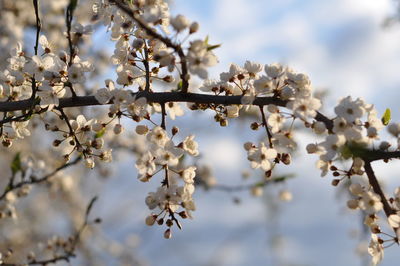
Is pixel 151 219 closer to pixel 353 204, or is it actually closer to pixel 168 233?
pixel 168 233

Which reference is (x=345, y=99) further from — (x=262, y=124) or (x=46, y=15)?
(x=46, y=15)

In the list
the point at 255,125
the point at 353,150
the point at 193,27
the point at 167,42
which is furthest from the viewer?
the point at 255,125

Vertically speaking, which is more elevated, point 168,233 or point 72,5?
point 72,5

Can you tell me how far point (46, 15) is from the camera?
27.1ft

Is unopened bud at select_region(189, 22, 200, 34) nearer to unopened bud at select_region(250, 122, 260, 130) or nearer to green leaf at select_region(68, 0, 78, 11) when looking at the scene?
green leaf at select_region(68, 0, 78, 11)

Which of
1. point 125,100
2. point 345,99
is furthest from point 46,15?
point 345,99

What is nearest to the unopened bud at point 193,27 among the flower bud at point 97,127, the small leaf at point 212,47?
the small leaf at point 212,47

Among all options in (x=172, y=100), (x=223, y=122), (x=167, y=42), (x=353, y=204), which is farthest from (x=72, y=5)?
(x=353, y=204)

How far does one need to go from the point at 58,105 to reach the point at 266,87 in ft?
3.44

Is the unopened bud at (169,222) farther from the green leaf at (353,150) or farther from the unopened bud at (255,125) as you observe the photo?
the green leaf at (353,150)

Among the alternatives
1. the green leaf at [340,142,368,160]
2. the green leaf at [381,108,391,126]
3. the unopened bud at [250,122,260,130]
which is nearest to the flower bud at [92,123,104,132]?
the unopened bud at [250,122,260,130]

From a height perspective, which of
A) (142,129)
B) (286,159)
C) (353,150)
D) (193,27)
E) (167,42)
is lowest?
(353,150)

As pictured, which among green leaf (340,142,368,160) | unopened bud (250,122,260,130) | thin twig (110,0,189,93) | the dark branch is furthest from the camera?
unopened bud (250,122,260,130)

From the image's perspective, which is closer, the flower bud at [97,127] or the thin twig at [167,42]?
the thin twig at [167,42]
